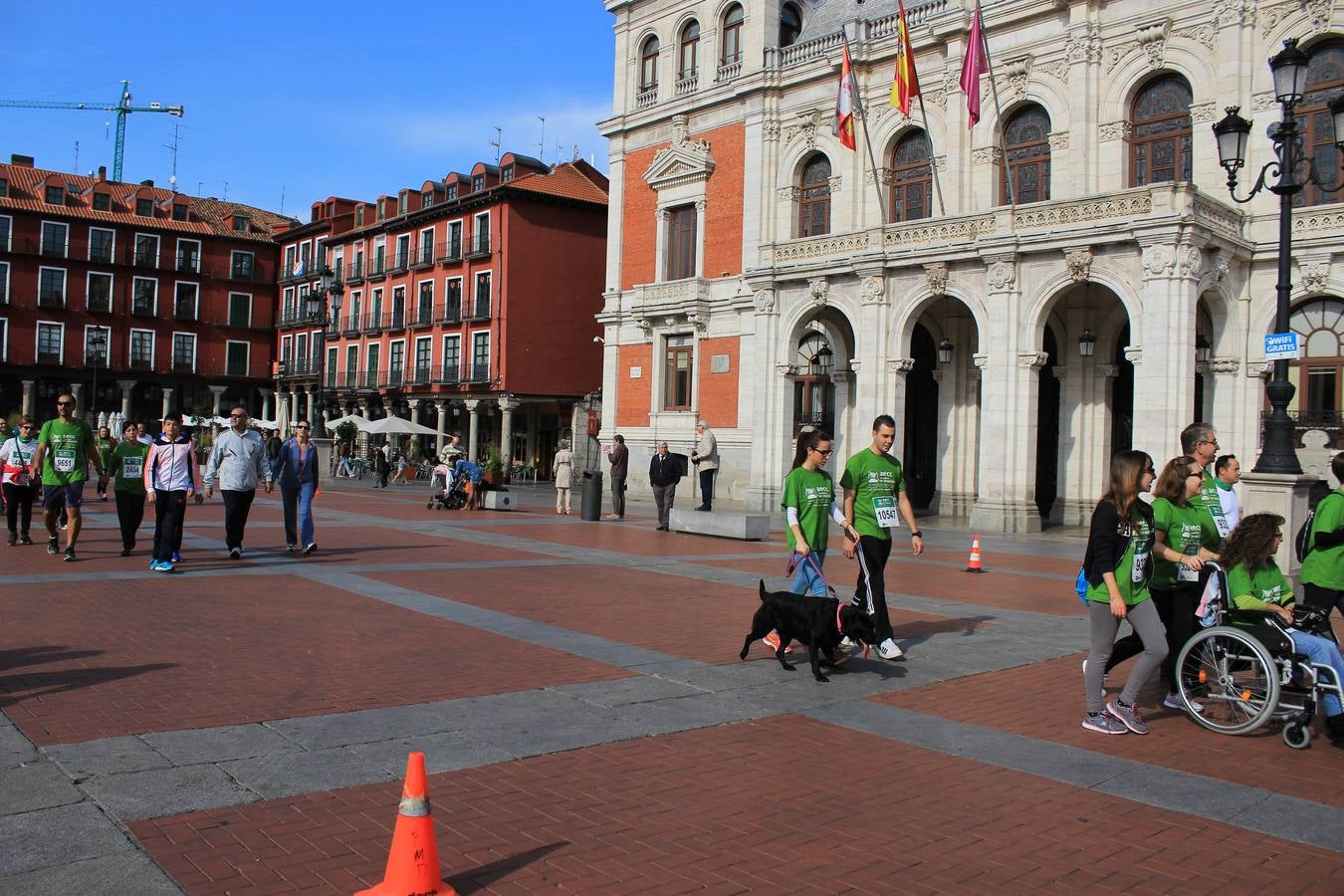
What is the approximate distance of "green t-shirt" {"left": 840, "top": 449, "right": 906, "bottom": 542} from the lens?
8250 millimetres

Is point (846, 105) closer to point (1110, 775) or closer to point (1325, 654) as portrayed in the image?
point (1325, 654)

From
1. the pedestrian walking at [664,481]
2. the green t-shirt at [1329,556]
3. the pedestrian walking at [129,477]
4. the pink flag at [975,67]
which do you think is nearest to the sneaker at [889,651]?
the green t-shirt at [1329,556]

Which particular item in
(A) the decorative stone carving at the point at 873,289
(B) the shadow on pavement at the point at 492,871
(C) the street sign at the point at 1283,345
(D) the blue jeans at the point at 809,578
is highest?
(A) the decorative stone carving at the point at 873,289

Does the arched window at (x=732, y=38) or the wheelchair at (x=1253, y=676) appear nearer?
the wheelchair at (x=1253, y=676)

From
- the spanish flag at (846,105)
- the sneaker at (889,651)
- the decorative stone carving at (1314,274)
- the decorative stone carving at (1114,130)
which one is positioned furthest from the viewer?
the spanish flag at (846,105)

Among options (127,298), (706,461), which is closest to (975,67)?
(706,461)

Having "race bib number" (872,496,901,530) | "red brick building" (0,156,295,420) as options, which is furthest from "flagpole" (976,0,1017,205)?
"red brick building" (0,156,295,420)

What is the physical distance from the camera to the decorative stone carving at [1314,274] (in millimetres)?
20781

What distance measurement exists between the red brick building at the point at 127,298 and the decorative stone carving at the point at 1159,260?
57020 millimetres

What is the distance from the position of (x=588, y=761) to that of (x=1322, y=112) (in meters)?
22.3

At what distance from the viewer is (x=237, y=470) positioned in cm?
1283

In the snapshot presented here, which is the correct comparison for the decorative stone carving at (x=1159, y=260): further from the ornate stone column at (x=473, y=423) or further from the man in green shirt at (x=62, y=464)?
the ornate stone column at (x=473, y=423)

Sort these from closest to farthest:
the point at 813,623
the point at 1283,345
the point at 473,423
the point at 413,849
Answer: the point at 413,849
the point at 813,623
the point at 1283,345
the point at 473,423

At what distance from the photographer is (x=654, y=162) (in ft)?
111
